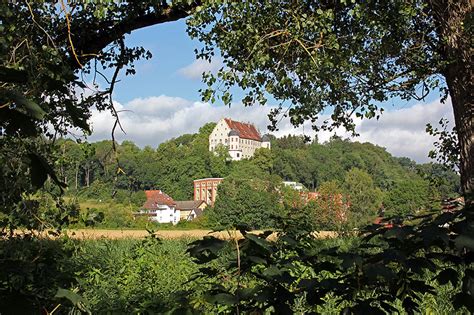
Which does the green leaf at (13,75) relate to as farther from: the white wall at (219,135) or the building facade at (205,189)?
the white wall at (219,135)

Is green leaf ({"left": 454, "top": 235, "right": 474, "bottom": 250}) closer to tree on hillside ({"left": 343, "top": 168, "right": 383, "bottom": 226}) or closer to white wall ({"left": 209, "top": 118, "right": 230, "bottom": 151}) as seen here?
tree on hillside ({"left": 343, "top": 168, "right": 383, "bottom": 226})

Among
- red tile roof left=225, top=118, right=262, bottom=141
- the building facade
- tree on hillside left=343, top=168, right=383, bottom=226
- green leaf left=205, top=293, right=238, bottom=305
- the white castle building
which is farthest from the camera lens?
red tile roof left=225, top=118, right=262, bottom=141

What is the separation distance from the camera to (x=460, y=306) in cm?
164

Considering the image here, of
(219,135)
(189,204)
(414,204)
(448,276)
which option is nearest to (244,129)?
(219,135)

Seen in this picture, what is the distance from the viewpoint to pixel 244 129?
414 feet

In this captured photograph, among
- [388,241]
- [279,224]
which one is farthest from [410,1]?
[388,241]

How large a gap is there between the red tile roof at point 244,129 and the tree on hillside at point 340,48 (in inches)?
4461

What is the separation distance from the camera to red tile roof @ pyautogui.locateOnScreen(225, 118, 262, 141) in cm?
12194

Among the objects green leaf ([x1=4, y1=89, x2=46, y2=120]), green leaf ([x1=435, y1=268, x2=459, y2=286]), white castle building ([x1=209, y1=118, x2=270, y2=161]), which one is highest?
white castle building ([x1=209, y1=118, x2=270, y2=161])

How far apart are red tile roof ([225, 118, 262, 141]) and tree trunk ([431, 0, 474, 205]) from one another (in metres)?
114

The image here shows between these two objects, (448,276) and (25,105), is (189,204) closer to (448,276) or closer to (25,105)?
(448,276)

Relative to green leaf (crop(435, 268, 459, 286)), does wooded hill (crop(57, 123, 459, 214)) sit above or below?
above

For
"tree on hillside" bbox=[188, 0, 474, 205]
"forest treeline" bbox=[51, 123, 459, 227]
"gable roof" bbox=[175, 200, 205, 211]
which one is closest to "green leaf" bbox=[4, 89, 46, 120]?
"tree on hillside" bbox=[188, 0, 474, 205]

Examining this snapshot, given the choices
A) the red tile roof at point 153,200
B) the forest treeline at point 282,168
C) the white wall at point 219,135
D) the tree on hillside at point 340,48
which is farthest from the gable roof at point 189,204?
the tree on hillside at point 340,48
